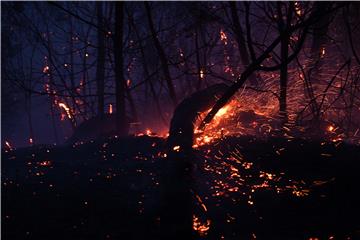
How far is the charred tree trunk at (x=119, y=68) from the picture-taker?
20.4ft

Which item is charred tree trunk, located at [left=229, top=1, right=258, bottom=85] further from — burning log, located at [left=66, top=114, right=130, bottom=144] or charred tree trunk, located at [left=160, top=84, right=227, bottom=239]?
burning log, located at [left=66, top=114, right=130, bottom=144]

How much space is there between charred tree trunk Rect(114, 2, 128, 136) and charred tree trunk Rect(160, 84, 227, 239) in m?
1.69

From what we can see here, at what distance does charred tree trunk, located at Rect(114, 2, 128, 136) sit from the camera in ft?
20.4

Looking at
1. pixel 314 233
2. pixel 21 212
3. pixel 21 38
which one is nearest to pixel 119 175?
pixel 21 212

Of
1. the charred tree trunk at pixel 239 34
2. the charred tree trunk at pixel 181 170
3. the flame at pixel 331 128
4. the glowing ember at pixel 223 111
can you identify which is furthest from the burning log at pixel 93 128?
the flame at pixel 331 128

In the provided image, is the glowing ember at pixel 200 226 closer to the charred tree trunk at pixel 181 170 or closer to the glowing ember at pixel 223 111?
the charred tree trunk at pixel 181 170

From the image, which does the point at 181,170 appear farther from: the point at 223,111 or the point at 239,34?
the point at 239,34

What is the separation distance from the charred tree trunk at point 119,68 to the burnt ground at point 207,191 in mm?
1559

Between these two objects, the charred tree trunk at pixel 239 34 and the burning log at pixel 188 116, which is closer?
the burning log at pixel 188 116

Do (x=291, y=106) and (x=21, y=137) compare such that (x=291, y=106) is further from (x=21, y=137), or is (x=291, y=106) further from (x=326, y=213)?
(x=21, y=137)

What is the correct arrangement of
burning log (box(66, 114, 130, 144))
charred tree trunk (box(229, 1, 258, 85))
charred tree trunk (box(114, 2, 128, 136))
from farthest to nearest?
burning log (box(66, 114, 130, 144)) → charred tree trunk (box(229, 1, 258, 85)) → charred tree trunk (box(114, 2, 128, 136))

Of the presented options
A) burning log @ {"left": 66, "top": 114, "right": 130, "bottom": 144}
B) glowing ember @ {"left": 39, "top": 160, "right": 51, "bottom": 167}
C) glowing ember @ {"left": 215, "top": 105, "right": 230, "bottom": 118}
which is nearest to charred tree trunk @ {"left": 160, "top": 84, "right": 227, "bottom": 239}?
glowing ember @ {"left": 215, "top": 105, "right": 230, "bottom": 118}

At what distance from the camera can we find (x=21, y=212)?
3.73 m

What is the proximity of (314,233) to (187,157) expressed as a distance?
1525 mm
